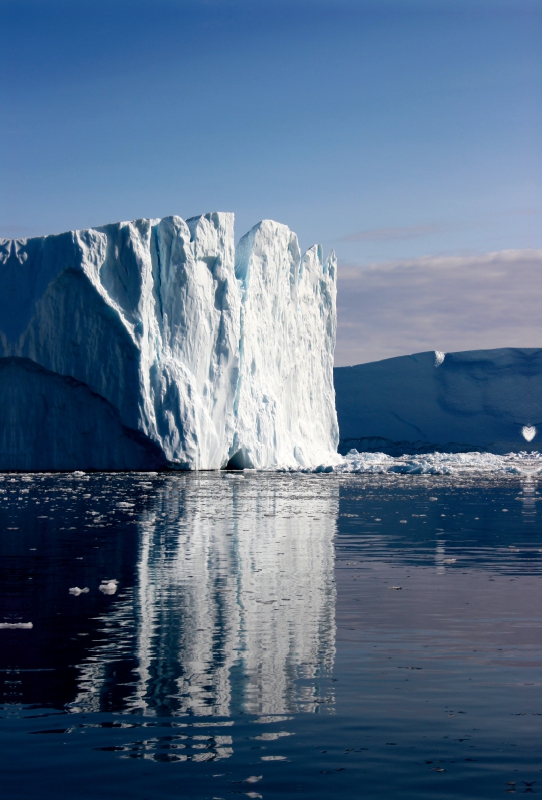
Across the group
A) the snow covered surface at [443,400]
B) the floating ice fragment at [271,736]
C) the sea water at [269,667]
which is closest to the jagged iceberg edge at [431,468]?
the snow covered surface at [443,400]

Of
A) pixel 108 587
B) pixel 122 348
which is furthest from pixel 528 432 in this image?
pixel 108 587

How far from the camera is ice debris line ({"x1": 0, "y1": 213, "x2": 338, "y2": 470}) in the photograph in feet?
73.2

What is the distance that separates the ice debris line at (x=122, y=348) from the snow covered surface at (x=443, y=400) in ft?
67.1

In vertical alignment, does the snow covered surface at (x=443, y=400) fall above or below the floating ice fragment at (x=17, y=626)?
above

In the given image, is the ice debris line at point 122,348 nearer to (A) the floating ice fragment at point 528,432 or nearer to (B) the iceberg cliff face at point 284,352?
(B) the iceberg cliff face at point 284,352

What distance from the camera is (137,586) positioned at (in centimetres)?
585

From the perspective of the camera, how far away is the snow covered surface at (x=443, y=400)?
44.9 m

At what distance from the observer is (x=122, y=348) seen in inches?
880

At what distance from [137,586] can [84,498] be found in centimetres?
846

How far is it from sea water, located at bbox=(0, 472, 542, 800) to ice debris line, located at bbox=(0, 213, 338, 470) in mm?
13885

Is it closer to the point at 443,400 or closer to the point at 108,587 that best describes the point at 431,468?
the point at 108,587

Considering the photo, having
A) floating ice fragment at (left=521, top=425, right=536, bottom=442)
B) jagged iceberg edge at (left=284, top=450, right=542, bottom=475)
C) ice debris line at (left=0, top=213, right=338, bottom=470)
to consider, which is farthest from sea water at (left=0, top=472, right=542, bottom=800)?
floating ice fragment at (left=521, top=425, right=536, bottom=442)

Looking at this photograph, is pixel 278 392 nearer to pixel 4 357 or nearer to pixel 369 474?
A: pixel 369 474

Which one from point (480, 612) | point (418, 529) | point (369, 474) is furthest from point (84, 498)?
point (369, 474)
